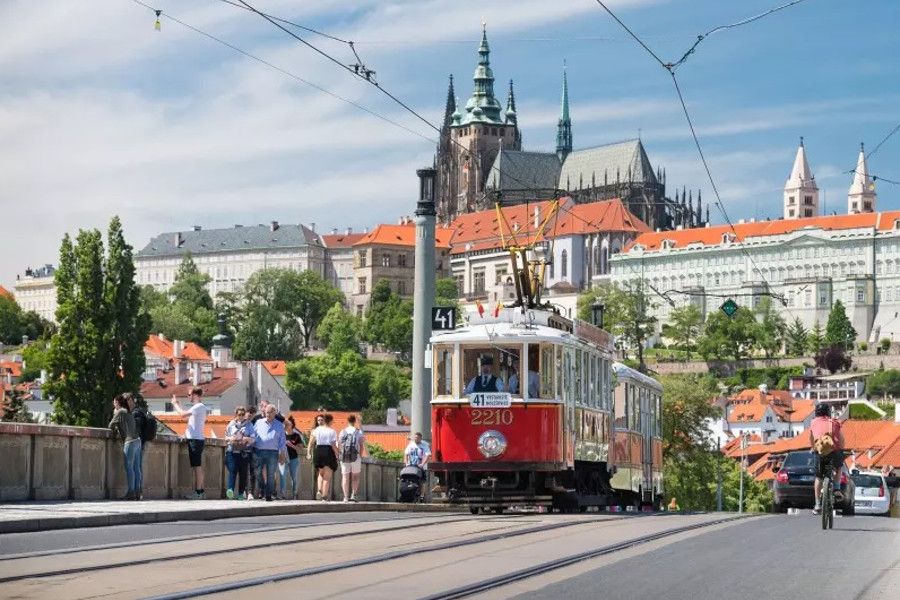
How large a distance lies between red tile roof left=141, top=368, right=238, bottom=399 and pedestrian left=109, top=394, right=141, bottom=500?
123 metres

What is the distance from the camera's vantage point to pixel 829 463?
2177 cm

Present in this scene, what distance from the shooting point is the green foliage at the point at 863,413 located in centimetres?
18538

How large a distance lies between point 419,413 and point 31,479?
14381 mm

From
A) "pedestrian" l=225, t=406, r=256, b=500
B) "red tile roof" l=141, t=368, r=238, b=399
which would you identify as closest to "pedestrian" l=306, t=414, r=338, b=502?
"pedestrian" l=225, t=406, r=256, b=500

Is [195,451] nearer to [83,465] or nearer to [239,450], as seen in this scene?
[239,450]

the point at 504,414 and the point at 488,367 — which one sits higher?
the point at 488,367

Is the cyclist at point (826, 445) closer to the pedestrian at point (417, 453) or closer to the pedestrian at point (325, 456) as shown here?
the pedestrian at point (325, 456)

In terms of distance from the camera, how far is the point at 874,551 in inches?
701

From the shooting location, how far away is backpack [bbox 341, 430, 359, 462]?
98.3 feet

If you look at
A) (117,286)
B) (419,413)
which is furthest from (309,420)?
(419,413)

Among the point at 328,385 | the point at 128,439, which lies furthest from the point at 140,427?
the point at 328,385

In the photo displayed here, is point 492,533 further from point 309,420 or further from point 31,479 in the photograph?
point 309,420

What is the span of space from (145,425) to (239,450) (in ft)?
8.93

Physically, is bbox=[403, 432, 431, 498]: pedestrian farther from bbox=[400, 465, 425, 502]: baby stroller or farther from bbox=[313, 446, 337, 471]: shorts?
bbox=[313, 446, 337, 471]: shorts
